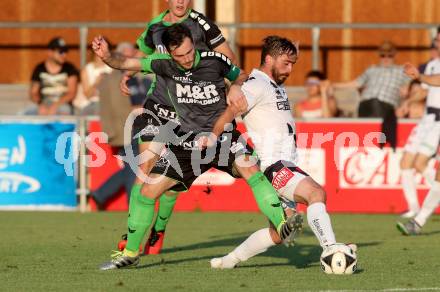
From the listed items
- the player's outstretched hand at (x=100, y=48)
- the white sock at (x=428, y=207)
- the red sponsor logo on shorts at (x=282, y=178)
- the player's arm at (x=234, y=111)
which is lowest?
the white sock at (x=428, y=207)

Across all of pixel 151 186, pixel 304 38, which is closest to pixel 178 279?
pixel 151 186

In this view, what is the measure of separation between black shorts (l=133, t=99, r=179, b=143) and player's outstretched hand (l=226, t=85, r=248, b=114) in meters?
1.06

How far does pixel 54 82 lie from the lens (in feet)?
63.1

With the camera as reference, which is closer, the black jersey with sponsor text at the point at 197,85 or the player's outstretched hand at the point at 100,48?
the player's outstretched hand at the point at 100,48

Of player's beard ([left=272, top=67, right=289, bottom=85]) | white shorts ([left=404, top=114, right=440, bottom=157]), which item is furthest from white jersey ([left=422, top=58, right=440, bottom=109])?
player's beard ([left=272, top=67, right=289, bottom=85])

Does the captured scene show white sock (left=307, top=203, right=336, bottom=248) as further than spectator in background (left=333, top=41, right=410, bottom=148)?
No

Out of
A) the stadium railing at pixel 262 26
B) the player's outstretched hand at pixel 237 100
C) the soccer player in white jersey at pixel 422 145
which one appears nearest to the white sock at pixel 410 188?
the soccer player in white jersey at pixel 422 145

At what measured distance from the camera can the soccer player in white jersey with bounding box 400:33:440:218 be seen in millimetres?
16336

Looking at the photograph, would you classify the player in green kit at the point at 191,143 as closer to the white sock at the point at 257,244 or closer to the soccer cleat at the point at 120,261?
the soccer cleat at the point at 120,261

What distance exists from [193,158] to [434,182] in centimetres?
474

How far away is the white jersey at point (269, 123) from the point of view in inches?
415

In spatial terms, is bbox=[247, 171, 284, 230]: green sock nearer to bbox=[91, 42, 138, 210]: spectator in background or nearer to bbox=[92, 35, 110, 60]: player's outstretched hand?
bbox=[92, 35, 110, 60]: player's outstretched hand

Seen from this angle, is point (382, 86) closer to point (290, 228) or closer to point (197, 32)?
point (197, 32)

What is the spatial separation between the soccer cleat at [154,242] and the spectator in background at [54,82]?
22.5 feet
